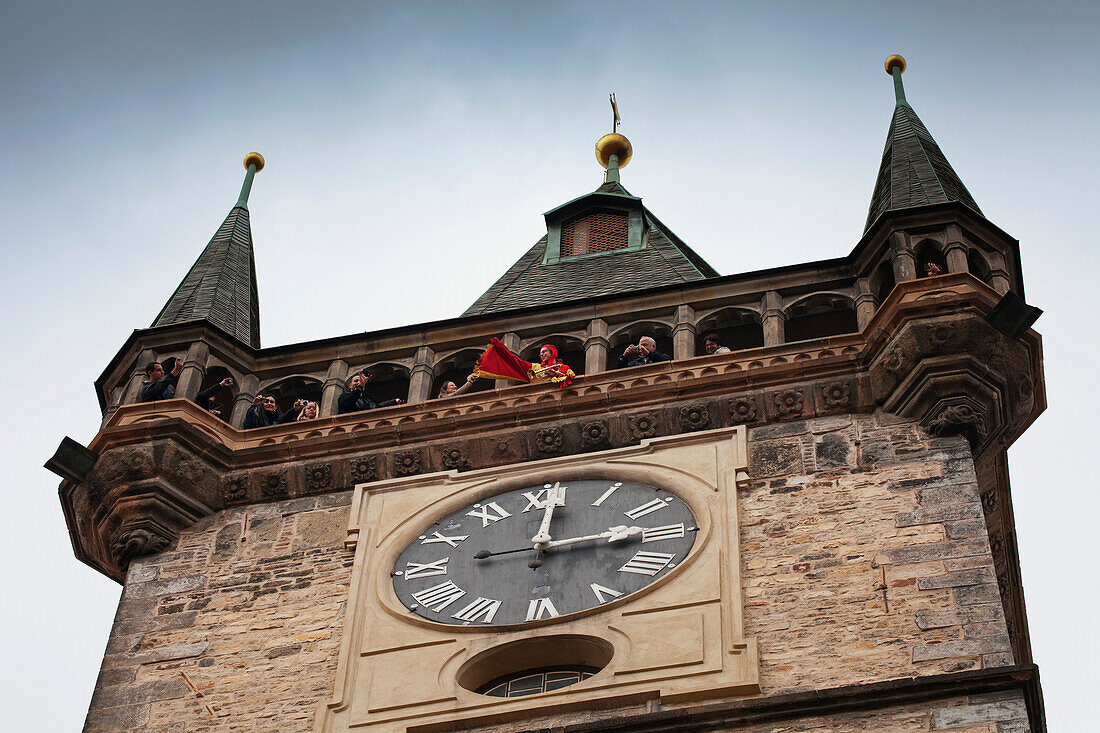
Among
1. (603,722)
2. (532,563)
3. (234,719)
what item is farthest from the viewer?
(532,563)

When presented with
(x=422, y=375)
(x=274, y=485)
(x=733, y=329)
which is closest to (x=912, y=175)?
(x=733, y=329)

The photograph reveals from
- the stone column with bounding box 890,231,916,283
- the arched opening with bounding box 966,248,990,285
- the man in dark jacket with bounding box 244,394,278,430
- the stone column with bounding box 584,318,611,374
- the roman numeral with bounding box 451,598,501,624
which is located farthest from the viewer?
the man in dark jacket with bounding box 244,394,278,430

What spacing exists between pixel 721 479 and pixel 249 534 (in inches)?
129

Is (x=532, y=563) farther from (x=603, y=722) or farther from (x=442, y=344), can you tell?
(x=442, y=344)

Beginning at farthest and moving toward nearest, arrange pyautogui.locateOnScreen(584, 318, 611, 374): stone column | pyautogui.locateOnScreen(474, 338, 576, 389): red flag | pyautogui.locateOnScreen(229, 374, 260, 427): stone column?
pyautogui.locateOnScreen(229, 374, 260, 427): stone column < pyautogui.locateOnScreen(584, 318, 611, 374): stone column < pyautogui.locateOnScreen(474, 338, 576, 389): red flag

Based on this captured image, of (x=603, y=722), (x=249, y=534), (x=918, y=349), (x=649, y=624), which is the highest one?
(x=918, y=349)

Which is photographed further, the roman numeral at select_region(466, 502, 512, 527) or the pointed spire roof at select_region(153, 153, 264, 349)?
the pointed spire roof at select_region(153, 153, 264, 349)

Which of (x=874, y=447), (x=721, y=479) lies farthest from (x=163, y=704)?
(x=874, y=447)

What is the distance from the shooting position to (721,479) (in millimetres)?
14922

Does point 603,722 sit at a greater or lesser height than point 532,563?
lesser

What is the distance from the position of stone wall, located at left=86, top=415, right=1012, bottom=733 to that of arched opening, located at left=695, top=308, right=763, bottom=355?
1.81 meters

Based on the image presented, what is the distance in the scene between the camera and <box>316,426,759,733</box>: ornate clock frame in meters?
13.1

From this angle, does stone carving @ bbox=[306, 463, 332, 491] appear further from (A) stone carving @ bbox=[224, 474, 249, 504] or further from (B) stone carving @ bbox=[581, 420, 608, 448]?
(B) stone carving @ bbox=[581, 420, 608, 448]

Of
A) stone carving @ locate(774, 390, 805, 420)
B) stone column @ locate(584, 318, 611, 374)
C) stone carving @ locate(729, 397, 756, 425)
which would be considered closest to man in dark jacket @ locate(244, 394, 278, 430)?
stone column @ locate(584, 318, 611, 374)
